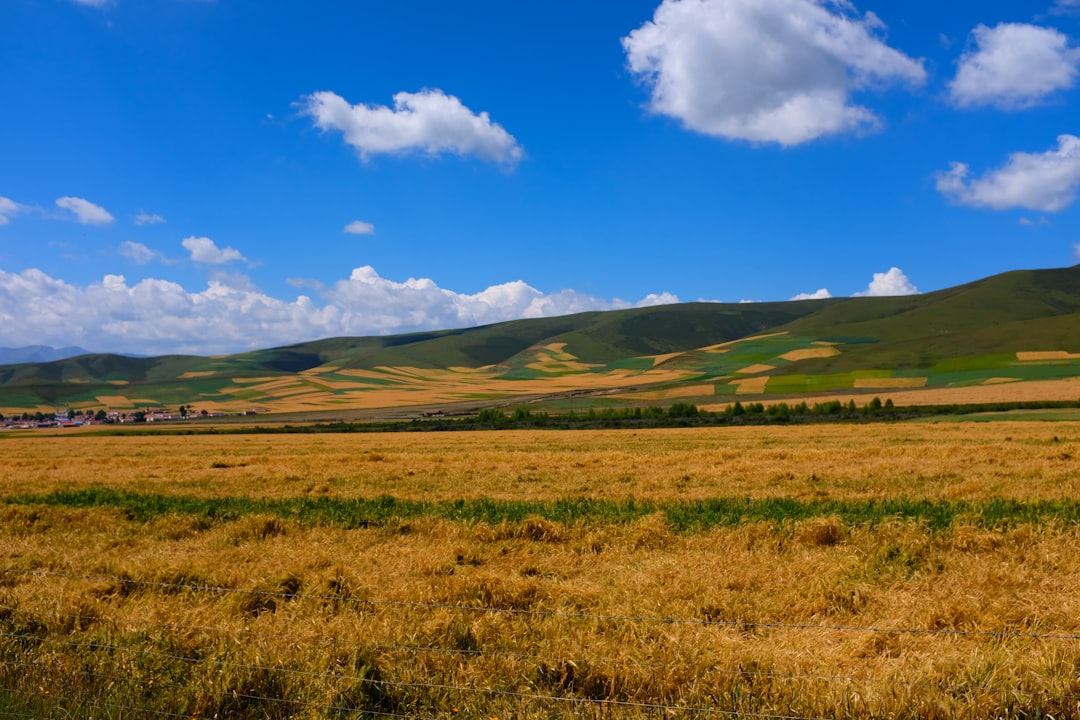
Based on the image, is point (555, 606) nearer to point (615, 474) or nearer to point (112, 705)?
point (112, 705)

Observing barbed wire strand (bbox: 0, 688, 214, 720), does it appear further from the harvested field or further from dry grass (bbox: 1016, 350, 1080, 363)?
dry grass (bbox: 1016, 350, 1080, 363)

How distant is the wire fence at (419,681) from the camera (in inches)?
244

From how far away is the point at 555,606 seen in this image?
902 cm

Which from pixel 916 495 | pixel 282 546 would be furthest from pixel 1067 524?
pixel 282 546

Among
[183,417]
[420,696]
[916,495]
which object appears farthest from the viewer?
[183,417]

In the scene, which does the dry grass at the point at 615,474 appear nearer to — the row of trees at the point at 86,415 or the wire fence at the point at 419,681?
the wire fence at the point at 419,681

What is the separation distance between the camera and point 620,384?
594 ft

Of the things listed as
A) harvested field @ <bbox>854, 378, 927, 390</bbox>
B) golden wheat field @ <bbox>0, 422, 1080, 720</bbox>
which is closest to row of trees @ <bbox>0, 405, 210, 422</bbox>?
harvested field @ <bbox>854, 378, 927, 390</bbox>

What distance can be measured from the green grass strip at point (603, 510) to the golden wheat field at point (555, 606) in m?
0.13

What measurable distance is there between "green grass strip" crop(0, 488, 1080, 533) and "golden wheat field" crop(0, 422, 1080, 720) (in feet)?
0.42

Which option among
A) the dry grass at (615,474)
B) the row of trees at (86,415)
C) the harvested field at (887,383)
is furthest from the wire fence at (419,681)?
the row of trees at (86,415)

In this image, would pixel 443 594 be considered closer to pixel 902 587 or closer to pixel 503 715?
pixel 503 715

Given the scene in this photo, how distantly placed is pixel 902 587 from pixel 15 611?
1152 cm

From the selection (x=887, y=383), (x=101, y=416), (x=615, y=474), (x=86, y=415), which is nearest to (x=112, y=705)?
(x=615, y=474)
